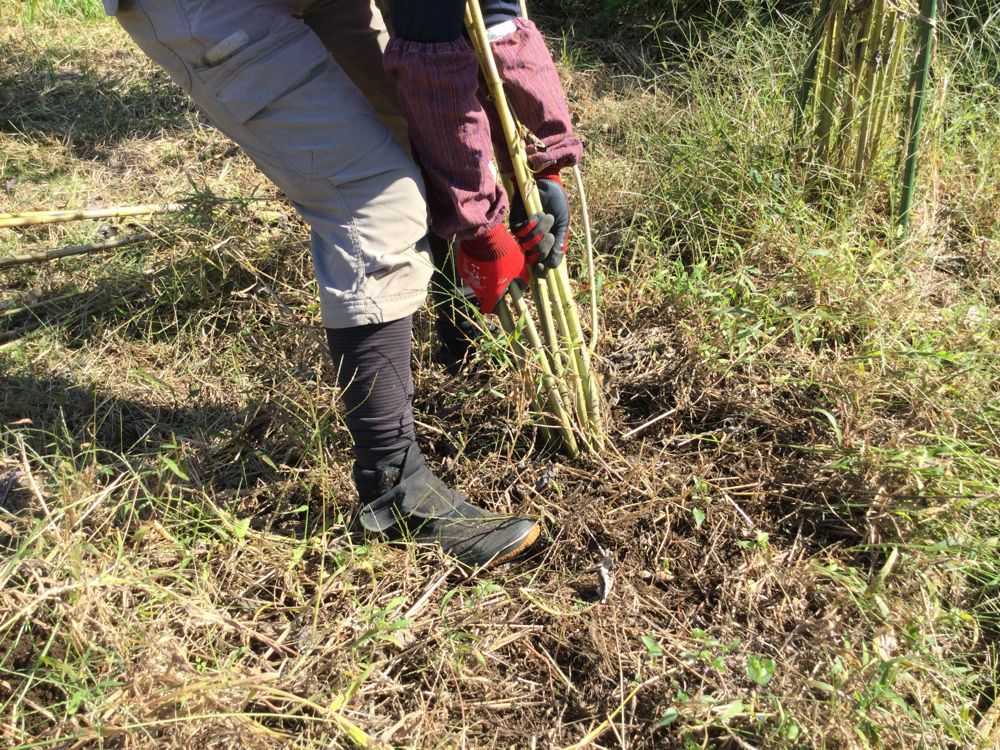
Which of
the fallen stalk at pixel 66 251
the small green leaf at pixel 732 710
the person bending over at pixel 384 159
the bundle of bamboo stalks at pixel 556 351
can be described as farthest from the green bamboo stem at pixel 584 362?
the fallen stalk at pixel 66 251

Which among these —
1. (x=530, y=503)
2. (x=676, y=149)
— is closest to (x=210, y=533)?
(x=530, y=503)

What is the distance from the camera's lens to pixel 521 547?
1797 mm

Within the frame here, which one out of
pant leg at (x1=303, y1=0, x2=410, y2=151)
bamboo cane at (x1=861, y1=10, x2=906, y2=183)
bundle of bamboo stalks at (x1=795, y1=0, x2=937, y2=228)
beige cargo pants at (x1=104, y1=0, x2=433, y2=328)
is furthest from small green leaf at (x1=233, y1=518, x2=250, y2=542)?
bamboo cane at (x1=861, y1=10, x2=906, y2=183)

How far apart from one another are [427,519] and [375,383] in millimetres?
333

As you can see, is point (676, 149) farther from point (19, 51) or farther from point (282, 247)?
point (19, 51)

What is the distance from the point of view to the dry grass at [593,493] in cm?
148

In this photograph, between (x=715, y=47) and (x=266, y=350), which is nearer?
(x=266, y=350)

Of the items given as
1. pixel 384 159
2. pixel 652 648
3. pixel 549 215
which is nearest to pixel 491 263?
pixel 549 215

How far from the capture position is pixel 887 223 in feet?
8.11

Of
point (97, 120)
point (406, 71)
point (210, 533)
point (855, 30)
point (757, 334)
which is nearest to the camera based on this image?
point (406, 71)

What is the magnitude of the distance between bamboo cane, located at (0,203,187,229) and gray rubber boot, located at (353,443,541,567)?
4.44 ft

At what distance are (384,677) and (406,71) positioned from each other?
1.14 m

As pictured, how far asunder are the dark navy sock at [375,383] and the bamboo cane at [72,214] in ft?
4.16

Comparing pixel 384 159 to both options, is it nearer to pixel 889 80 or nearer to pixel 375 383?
pixel 375 383
